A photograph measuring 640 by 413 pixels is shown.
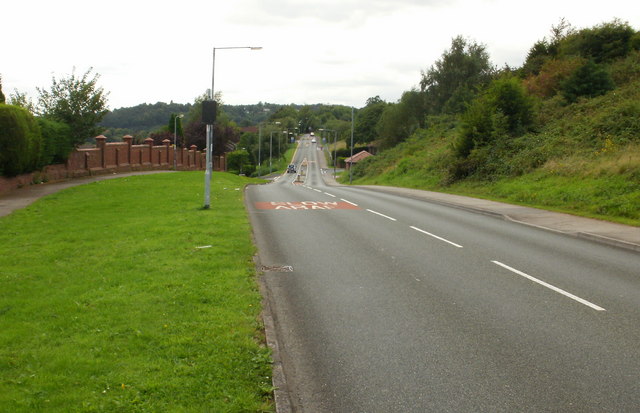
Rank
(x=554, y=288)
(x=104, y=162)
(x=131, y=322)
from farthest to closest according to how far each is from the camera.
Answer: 1. (x=104, y=162)
2. (x=554, y=288)
3. (x=131, y=322)

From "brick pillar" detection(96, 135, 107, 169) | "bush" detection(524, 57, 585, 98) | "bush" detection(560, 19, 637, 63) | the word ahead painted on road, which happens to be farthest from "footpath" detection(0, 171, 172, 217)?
"bush" detection(560, 19, 637, 63)

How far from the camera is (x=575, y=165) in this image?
22938mm

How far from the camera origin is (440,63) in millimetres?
69375

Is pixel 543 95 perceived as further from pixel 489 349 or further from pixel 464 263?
pixel 489 349

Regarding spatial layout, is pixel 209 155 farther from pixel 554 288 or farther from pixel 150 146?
pixel 150 146

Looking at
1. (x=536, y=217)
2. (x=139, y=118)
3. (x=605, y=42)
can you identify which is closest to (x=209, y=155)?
(x=536, y=217)

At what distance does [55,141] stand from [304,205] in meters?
14.2

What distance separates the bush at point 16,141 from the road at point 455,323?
14.6 m

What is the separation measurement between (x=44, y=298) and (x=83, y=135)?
1042 inches

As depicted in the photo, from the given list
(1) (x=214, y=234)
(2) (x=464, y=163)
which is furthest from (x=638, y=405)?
(2) (x=464, y=163)

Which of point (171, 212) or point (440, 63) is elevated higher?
point (440, 63)

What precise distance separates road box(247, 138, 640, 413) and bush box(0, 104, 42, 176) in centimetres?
1465

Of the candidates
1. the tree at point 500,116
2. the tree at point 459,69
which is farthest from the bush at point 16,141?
the tree at point 459,69

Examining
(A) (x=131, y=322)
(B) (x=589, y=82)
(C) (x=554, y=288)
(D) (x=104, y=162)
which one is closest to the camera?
(A) (x=131, y=322)
